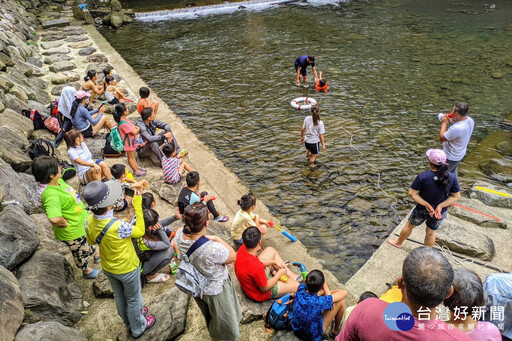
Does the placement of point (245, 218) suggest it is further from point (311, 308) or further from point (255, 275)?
point (311, 308)

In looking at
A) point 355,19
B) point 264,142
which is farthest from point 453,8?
point 264,142

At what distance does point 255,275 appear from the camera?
13.3 feet

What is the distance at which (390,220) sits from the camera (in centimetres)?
647

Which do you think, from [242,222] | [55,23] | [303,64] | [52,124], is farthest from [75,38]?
[242,222]

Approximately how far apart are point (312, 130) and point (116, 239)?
5.27m

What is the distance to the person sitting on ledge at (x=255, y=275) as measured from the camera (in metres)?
4.04

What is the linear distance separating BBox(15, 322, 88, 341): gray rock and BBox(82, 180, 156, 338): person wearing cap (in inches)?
20.5

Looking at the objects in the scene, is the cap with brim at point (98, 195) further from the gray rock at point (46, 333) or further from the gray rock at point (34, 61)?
the gray rock at point (34, 61)

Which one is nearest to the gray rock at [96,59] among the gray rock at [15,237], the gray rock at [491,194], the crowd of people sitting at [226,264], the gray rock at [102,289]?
the crowd of people sitting at [226,264]

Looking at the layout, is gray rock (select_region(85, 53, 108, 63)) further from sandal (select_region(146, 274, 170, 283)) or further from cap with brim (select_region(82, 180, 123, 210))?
cap with brim (select_region(82, 180, 123, 210))

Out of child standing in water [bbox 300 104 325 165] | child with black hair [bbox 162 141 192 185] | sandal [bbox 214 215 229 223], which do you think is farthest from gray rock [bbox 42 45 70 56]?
sandal [bbox 214 215 229 223]

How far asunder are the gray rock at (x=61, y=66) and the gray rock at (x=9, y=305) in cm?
1116

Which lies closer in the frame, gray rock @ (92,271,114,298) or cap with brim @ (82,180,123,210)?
cap with brim @ (82,180,123,210)

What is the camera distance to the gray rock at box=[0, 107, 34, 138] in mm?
7261
